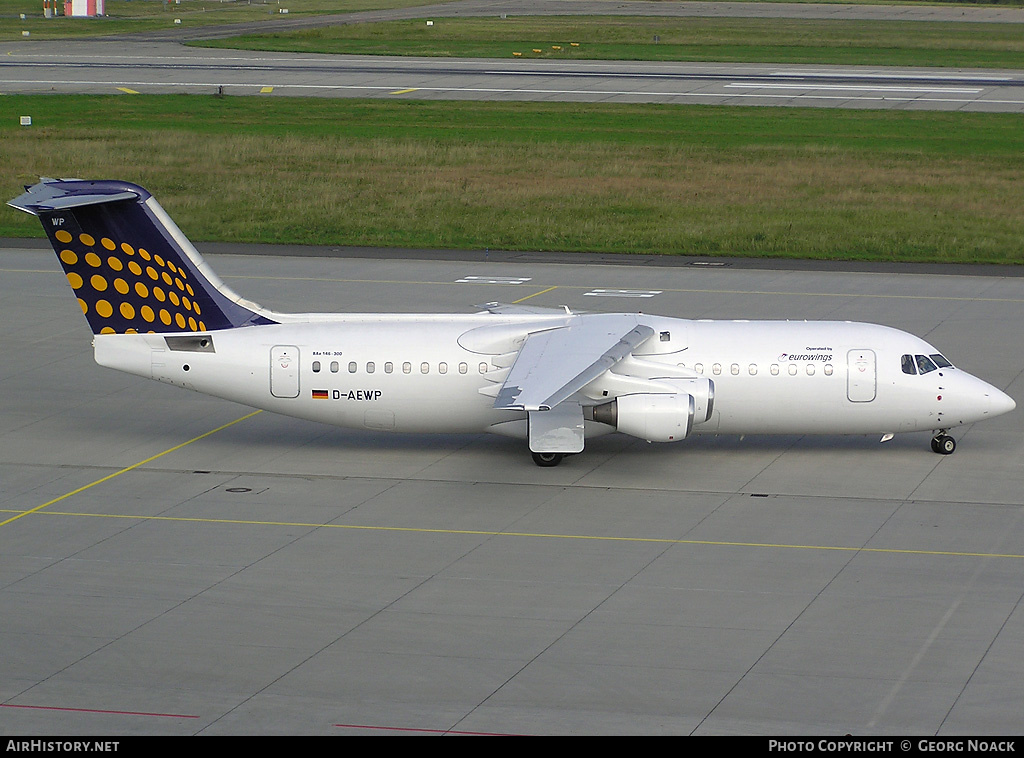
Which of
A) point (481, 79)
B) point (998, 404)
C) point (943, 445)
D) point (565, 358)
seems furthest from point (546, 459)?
point (481, 79)

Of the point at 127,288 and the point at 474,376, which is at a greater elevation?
the point at 127,288

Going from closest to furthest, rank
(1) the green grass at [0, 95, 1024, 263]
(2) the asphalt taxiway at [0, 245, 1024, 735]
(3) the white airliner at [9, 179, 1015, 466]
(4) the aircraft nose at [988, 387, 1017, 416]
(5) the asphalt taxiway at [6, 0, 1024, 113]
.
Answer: (2) the asphalt taxiway at [0, 245, 1024, 735]
(3) the white airliner at [9, 179, 1015, 466]
(4) the aircraft nose at [988, 387, 1017, 416]
(1) the green grass at [0, 95, 1024, 263]
(5) the asphalt taxiway at [6, 0, 1024, 113]

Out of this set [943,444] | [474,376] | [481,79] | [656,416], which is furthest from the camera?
[481,79]

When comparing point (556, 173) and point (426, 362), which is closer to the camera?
point (426, 362)

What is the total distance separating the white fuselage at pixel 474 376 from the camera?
32469 mm

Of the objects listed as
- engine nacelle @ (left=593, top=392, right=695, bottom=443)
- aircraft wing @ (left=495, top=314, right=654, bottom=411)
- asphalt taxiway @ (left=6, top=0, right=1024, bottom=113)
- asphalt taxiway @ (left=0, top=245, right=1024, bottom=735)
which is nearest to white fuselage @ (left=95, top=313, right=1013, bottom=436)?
aircraft wing @ (left=495, top=314, right=654, bottom=411)

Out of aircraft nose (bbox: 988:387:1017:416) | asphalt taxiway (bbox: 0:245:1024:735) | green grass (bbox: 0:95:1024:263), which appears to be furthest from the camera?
green grass (bbox: 0:95:1024:263)

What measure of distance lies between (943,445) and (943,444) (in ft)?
0.08

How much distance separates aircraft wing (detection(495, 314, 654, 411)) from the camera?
28.5m

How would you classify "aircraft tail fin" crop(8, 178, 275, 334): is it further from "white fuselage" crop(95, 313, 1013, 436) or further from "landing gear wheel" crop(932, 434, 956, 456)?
"landing gear wheel" crop(932, 434, 956, 456)

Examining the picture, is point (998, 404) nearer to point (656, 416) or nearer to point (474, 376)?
point (656, 416)

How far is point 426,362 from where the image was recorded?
3256 cm

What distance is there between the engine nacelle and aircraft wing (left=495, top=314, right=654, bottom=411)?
1.15m

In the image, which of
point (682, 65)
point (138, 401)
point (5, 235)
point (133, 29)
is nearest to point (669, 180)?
point (5, 235)
